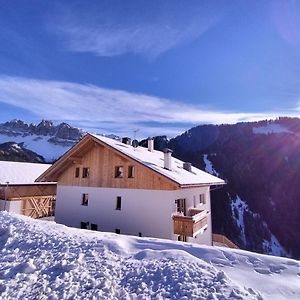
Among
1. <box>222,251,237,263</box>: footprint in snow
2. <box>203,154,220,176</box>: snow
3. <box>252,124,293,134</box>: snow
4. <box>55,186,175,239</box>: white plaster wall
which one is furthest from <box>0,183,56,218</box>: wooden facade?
<box>252,124,293,134</box>: snow

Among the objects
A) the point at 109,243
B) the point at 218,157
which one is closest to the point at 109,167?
the point at 109,243

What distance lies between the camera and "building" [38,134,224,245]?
14906 mm

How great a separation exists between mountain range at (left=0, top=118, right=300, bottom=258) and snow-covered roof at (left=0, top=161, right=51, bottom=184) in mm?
51167

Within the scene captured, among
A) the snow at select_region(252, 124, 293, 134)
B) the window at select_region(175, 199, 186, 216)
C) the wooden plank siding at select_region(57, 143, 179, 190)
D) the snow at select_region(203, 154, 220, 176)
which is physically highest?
the snow at select_region(252, 124, 293, 134)

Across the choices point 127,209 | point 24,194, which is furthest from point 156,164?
point 24,194

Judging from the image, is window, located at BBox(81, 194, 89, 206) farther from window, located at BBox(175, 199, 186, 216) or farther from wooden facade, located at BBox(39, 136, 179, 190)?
window, located at BBox(175, 199, 186, 216)

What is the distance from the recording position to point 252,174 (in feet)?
306

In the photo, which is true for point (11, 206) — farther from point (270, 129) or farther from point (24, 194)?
point (270, 129)

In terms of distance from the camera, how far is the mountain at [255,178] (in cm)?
7881

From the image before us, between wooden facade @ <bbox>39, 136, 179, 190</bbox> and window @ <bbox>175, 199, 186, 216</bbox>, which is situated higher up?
wooden facade @ <bbox>39, 136, 179, 190</bbox>

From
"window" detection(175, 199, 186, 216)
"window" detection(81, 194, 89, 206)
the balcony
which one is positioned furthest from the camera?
"window" detection(81, 194, 89, 206)

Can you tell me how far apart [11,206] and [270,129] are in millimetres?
110802

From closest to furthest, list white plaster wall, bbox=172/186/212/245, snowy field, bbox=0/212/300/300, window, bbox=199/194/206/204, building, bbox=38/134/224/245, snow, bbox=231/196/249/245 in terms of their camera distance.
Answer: snowy field, bbox=0/212/300/300 < building, bbox=38/134/224/245 < white plaster wall, bbox=172/186/212/245 < window, bbox=199/194/206/204 < snow, bbox=231/196/249/245

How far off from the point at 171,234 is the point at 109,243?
26.0 feet
